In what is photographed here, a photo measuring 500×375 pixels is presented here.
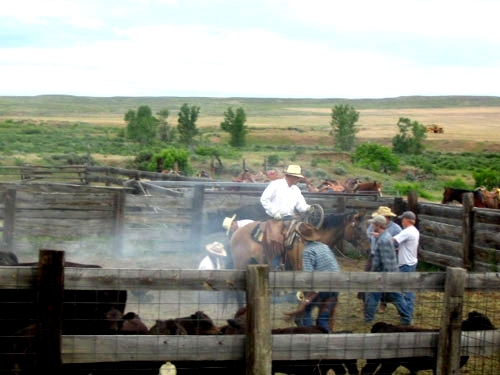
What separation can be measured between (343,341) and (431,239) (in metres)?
10.4

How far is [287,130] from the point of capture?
14638cm

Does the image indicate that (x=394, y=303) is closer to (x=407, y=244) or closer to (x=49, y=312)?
(x=407, y=244)

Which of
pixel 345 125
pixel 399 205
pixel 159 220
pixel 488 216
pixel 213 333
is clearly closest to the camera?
pixel 213 333

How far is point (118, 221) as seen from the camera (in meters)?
16.1

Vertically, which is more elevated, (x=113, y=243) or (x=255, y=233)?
(x=255, y=233)

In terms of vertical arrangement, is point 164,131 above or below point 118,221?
below

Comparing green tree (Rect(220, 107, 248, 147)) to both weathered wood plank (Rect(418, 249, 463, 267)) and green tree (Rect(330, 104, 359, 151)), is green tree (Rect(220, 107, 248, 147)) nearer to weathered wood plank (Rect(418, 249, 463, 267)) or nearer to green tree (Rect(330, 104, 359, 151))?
green tree (Rect(330, 104, 359, 151))

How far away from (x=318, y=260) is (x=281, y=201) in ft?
5.30

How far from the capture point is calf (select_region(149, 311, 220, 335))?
280 inches

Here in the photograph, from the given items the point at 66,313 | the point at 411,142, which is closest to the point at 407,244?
the point at 66,313

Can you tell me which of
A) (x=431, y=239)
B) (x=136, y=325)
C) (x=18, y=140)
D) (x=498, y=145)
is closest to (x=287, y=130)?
(x=498, y=145)

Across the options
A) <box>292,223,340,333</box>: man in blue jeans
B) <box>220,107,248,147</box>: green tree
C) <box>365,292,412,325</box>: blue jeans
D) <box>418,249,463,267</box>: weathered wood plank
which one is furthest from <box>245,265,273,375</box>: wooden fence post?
<box>220,107,248,147</box>: green tree

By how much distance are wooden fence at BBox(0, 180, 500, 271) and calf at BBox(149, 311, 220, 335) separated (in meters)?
8.20

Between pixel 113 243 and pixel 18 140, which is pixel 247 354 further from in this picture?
pixel 18 140
